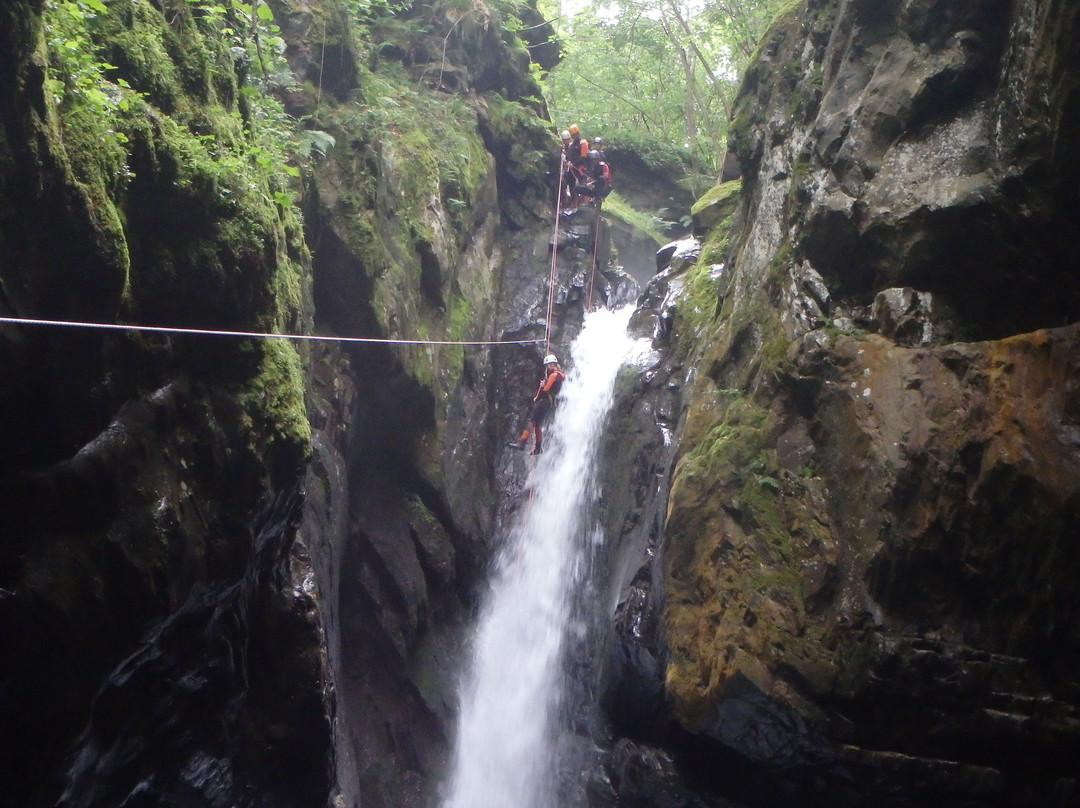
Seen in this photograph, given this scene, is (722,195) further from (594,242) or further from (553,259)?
(594,242)

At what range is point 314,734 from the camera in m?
5.73

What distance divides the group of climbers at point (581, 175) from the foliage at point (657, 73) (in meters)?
4.09

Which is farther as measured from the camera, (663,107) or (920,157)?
(663,107)

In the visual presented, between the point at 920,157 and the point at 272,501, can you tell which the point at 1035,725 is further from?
the point at 272,501

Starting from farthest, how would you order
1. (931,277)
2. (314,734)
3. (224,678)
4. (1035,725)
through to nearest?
(314,734) → (931,277) → (224,678) → (1035,725)

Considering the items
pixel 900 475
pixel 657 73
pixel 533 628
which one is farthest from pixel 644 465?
pixel 657 73

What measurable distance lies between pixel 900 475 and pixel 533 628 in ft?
17.9

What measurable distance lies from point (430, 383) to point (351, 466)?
134cm

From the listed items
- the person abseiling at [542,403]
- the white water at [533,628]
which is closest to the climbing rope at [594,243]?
the white water at [533,628]

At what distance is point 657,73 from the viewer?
19.6 metres

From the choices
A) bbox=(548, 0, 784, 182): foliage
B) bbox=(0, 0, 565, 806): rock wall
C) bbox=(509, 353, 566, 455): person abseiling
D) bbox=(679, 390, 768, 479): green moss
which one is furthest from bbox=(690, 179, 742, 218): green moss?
bbox=(548, 0, 784, 182): foliage

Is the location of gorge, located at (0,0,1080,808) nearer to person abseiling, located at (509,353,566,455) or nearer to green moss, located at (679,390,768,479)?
green moss, located at (679,390,768,479)

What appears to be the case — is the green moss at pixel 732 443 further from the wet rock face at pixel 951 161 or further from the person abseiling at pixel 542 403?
the person abseiling at pixel 542 403

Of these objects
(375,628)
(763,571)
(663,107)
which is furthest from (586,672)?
(663,107)
